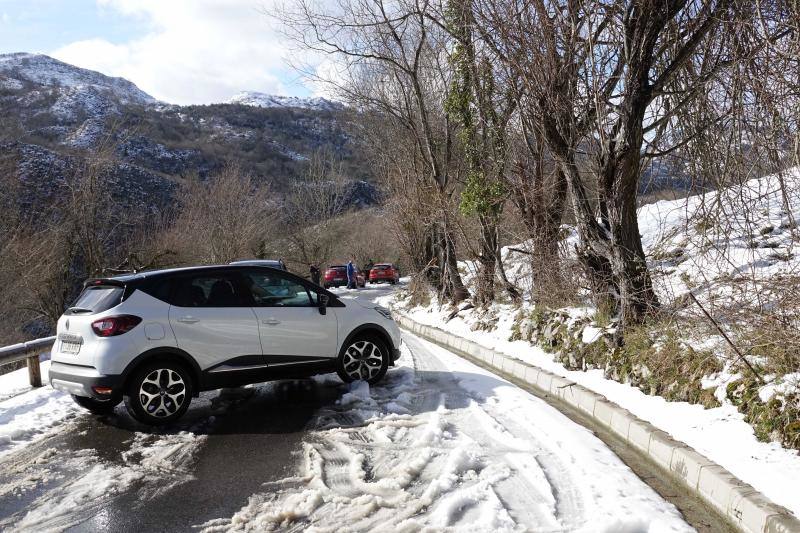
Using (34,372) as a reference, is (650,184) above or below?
above

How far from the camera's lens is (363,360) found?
8.72 m

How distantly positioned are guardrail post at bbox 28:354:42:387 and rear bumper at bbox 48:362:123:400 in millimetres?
2509

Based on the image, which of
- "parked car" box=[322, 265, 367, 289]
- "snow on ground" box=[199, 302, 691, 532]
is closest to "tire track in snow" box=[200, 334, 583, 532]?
"snow on ground" box=[199, 302, 691, 532]

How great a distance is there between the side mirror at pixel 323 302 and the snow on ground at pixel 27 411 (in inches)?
125

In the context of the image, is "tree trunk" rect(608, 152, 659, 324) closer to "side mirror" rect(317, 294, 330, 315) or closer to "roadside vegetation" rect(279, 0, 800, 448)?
"roadside vegetation" rect(279, 0, 800, 448)

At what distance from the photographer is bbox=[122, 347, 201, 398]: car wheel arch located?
668 cm

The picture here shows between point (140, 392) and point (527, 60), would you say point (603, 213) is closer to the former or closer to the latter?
point (527, 60)

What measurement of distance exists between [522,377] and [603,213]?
9.10 feet

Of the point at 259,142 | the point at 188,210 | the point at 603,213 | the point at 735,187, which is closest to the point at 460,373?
the point at 603,213

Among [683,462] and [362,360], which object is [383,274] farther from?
[683,462]

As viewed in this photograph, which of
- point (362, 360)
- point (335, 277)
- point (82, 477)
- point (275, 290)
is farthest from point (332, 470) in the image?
point (335, 277)

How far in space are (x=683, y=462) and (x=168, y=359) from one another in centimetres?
524

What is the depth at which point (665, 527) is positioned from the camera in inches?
165

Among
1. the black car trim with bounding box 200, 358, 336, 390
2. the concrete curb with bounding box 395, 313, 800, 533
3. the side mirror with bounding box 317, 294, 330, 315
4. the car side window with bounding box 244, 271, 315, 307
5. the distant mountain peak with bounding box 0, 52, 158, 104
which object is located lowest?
the concrete curb with bounding box 395, 313, 800, 533
